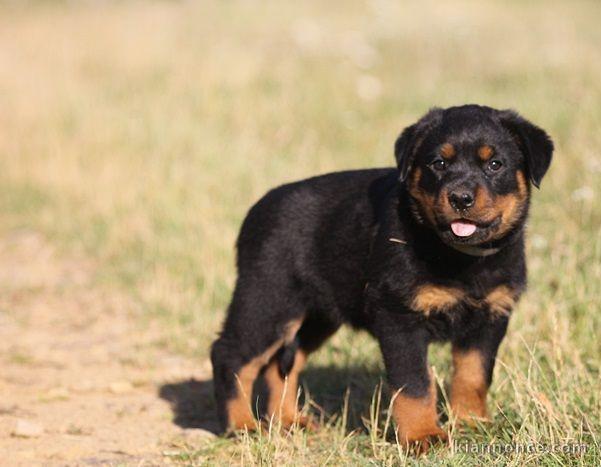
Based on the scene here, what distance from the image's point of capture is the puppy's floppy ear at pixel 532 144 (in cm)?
400

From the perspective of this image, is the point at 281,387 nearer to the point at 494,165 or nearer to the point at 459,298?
the point at 459,298

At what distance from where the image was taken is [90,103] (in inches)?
426

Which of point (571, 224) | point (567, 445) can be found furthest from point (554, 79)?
point (567, 445)

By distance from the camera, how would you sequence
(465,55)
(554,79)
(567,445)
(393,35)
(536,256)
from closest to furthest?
(567,445), (536,256), (554,79), (465,55), (393,35)

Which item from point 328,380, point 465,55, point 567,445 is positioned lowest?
point 328,380

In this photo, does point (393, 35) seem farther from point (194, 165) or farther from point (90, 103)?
point (194, 165)

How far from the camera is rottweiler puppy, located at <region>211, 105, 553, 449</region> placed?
3877mm

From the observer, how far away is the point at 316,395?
525cm

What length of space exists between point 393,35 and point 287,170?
5.90m

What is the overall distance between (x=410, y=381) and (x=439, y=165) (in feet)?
2.88

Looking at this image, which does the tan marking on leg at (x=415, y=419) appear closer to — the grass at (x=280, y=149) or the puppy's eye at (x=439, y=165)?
the grass at (x=280, y=149)

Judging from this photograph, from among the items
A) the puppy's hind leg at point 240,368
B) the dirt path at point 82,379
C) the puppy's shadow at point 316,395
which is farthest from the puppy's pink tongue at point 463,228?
the dirt path at point 82,379

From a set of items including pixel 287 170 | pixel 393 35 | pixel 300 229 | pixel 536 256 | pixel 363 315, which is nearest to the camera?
pixel 363 315

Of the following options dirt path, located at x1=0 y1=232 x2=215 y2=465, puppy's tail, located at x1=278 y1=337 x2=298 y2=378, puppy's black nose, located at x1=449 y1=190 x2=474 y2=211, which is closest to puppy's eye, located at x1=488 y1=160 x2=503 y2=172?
puppy's black nose, located at x1=449 y1=190 x2=474 y2=211
